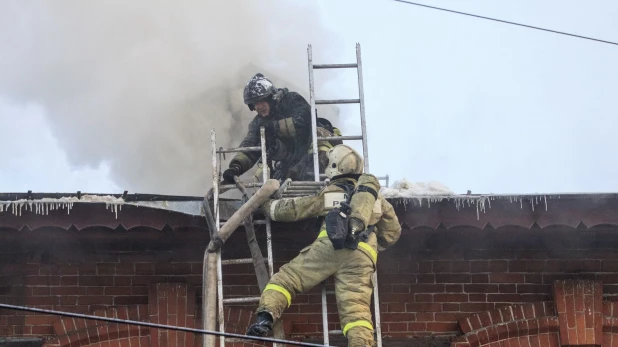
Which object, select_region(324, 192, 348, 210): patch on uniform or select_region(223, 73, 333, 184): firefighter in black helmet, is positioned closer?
select_region(324, 192, 348, 210): patch on uniform

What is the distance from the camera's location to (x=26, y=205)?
6.54m

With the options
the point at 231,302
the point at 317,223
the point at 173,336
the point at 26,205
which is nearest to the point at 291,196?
the point at 317,223

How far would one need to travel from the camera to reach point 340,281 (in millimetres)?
6156

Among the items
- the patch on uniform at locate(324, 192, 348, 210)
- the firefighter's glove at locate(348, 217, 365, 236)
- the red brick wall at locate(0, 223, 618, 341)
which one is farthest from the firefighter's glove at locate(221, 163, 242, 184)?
the firefighter's glove at locate(348, 217, 365, 236)

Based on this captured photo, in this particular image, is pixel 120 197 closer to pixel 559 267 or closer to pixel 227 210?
pixel 227 210

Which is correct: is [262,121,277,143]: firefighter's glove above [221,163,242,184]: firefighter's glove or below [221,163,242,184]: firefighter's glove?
above

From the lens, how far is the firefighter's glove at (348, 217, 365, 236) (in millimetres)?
6055

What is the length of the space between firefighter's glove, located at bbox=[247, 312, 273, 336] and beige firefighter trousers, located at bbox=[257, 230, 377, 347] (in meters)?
0.03

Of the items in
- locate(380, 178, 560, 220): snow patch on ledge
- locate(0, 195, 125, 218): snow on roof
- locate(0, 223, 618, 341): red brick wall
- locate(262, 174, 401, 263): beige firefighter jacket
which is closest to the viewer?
locate(262, 174, 401, 263): beige firefighter jacket

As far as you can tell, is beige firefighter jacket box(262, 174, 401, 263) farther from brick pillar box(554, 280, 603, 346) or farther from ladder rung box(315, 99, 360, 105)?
brick pillar box(554, 280, 603, 346)

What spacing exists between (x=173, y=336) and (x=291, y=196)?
1.33 metres

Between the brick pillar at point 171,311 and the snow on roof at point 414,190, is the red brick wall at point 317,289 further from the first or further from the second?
the snow on roof at point 414,190

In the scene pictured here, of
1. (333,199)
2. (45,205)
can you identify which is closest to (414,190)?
(333,199)

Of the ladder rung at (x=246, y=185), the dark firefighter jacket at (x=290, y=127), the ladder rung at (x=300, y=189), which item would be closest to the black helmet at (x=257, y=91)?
the dark firefighter jacket at (x=290, y=127)
